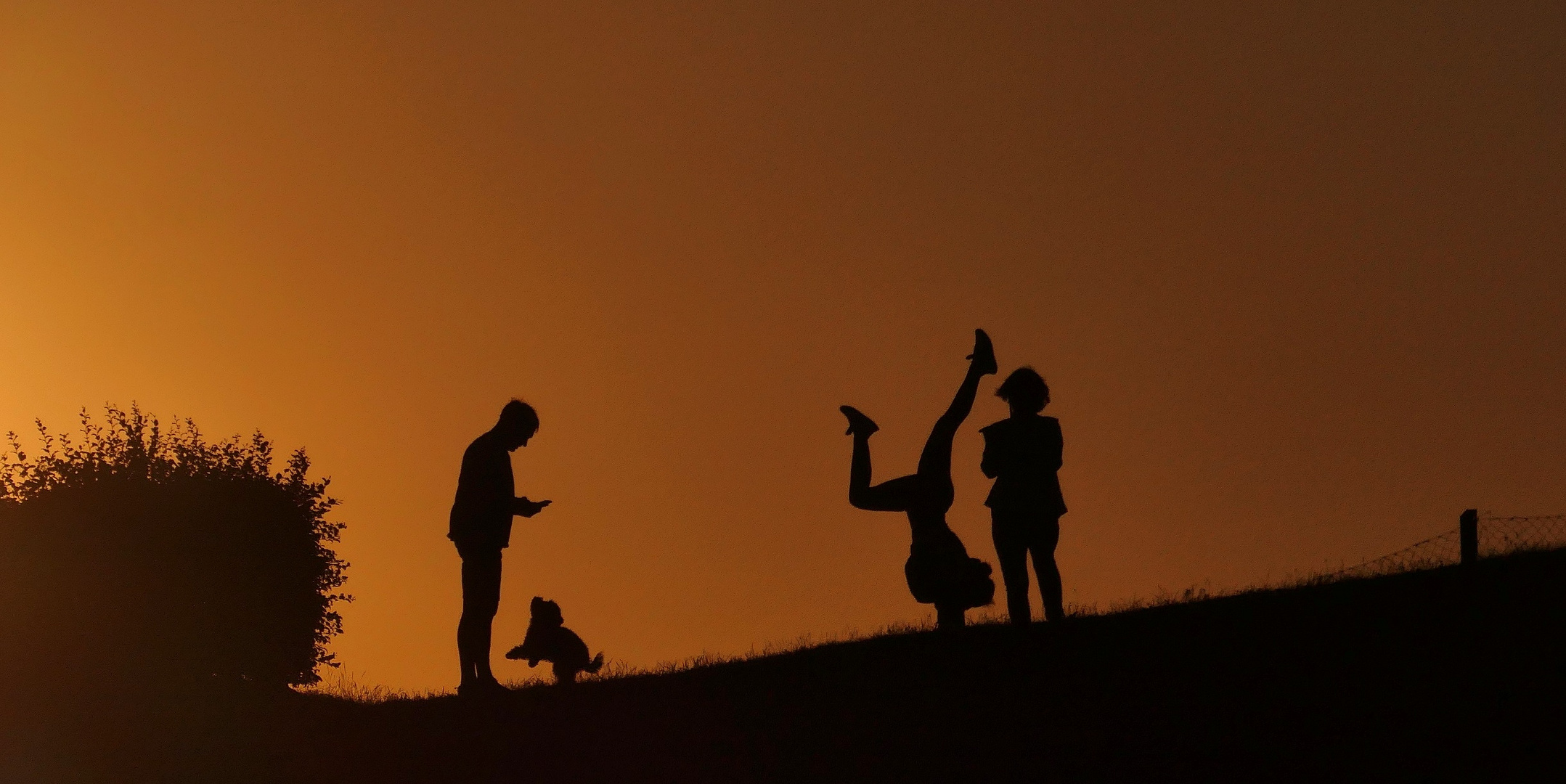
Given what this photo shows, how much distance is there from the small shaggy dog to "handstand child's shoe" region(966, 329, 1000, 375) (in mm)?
6206

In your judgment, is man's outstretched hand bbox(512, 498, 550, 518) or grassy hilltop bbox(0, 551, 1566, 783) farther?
man's outstretched hand bbox(512, 498, 550, 518)

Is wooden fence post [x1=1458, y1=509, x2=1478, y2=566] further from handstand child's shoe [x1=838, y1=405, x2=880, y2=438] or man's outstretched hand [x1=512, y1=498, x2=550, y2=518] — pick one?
man's outstretched hand [x1=512, y1=498, x2=550, y2=518]

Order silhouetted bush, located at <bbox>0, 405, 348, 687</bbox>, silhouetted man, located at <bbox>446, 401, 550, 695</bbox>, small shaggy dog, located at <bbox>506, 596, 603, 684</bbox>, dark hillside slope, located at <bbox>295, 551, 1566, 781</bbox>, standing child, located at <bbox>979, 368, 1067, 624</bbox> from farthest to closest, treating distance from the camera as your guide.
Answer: silhouetted bush, located at <bbox>0, 405, 348, 687</bbox> < small shaggy dog, located at <bbox>506, 596, 603, 684</bbox> < silhouetted man, located at <bbox>446, 401, 550, 695</bbox> < standing child, located at <bbox>979, 368, 1067, 624</bbox> < dark hillside slope, located at <bbox>295, 551, 1566, 781</bbox>

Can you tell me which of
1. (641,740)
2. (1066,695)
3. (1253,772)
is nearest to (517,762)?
(641,740)

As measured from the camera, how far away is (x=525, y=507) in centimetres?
1688

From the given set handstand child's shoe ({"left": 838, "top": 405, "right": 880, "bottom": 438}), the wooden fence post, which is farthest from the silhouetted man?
the wooden fence post

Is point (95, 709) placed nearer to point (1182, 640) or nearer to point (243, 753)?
point (243, 753)

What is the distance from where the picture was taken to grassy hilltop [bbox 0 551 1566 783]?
12188 mm

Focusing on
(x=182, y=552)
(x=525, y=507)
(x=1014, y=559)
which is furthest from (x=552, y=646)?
(x=182, y=552)

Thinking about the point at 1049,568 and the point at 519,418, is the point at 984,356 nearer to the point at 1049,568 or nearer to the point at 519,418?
the point at 1049,568

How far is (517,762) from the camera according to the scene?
1429 centimetres

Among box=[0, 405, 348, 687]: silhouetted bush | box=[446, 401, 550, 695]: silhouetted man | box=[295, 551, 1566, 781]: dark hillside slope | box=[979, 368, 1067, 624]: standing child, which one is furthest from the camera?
box=[0, 405, 348, 687]: silhouetted bush

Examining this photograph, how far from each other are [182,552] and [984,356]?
33.5m

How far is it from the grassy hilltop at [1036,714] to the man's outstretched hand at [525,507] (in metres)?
2.10
